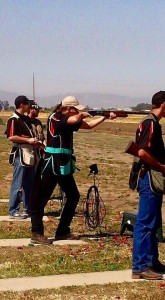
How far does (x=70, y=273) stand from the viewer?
670cm

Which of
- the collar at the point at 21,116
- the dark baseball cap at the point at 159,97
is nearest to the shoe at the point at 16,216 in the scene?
the collar at the point at 21,116

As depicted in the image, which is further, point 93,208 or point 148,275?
point 93,208

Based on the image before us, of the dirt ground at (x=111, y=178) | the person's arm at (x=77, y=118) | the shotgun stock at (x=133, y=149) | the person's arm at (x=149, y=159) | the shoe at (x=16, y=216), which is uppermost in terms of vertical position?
the person's arm at (x=77, y=118)

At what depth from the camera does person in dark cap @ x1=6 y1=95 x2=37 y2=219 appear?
9.42 meters

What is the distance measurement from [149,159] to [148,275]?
125cm

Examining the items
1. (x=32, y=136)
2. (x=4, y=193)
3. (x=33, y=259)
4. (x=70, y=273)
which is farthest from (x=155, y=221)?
(x=4, y=193)

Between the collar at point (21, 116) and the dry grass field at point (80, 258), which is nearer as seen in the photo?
the dry grass field at point (80, 258)

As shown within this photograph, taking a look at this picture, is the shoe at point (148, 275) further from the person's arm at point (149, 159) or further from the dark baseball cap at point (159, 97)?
the dark baseball cap at point (159, 97)

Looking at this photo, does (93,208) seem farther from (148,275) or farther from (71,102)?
(148,275)

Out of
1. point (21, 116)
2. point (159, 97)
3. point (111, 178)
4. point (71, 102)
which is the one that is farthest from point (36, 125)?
point (111, 178)

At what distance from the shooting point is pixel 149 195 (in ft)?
20.7

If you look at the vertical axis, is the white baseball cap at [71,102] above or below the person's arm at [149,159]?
above

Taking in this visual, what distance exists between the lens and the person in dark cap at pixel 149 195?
6.17 meters

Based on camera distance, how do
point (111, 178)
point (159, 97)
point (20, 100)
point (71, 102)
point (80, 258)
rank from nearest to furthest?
point (159, 97) → point (80, 258) → point (71, 102) → point (20, 100) → point (111, 178)
